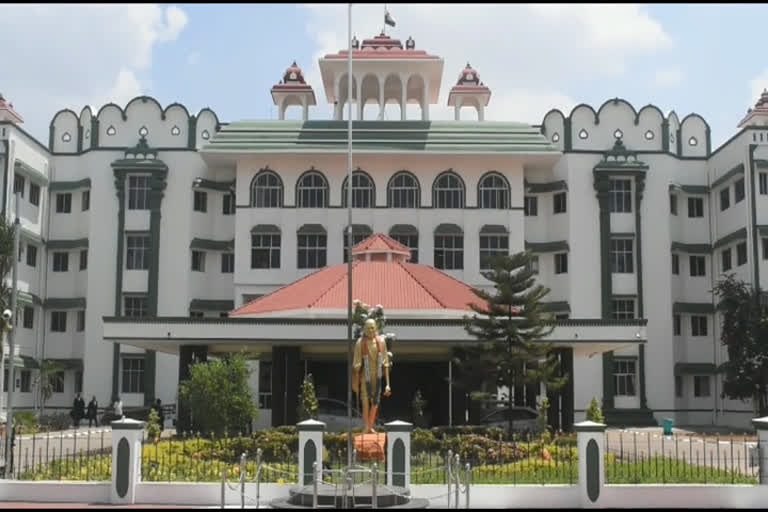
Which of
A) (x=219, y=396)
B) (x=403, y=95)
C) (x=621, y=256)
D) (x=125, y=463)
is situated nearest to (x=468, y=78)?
(x=403, y=95)

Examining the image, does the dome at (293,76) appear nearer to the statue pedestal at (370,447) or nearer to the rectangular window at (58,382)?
the rectangular window at (58,382)

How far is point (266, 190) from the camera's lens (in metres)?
43.2

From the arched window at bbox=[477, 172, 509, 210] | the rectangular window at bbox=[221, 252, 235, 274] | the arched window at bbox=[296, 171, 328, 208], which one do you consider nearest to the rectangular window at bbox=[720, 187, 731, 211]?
the arched window at bbox=[477, 172, 509, 210]

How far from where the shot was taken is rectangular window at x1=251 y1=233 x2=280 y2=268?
42594 millimetres

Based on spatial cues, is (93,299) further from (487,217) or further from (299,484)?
(299,484)

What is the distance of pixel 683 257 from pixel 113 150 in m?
25.5

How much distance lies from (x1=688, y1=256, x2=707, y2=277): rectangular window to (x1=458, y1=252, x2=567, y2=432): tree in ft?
59.3

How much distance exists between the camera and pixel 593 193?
43.8m

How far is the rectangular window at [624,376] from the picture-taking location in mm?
43000

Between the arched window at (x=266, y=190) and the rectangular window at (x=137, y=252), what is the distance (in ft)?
16.8

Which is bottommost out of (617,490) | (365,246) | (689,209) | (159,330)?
(617,490)

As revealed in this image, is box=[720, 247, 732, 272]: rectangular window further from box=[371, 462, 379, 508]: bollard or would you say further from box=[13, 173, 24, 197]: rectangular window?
box=[371, 462, 379, 508]: bollard

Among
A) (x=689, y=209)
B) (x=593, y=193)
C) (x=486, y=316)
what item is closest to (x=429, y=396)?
(x=486, y=316)

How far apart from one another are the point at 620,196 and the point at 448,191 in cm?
752
